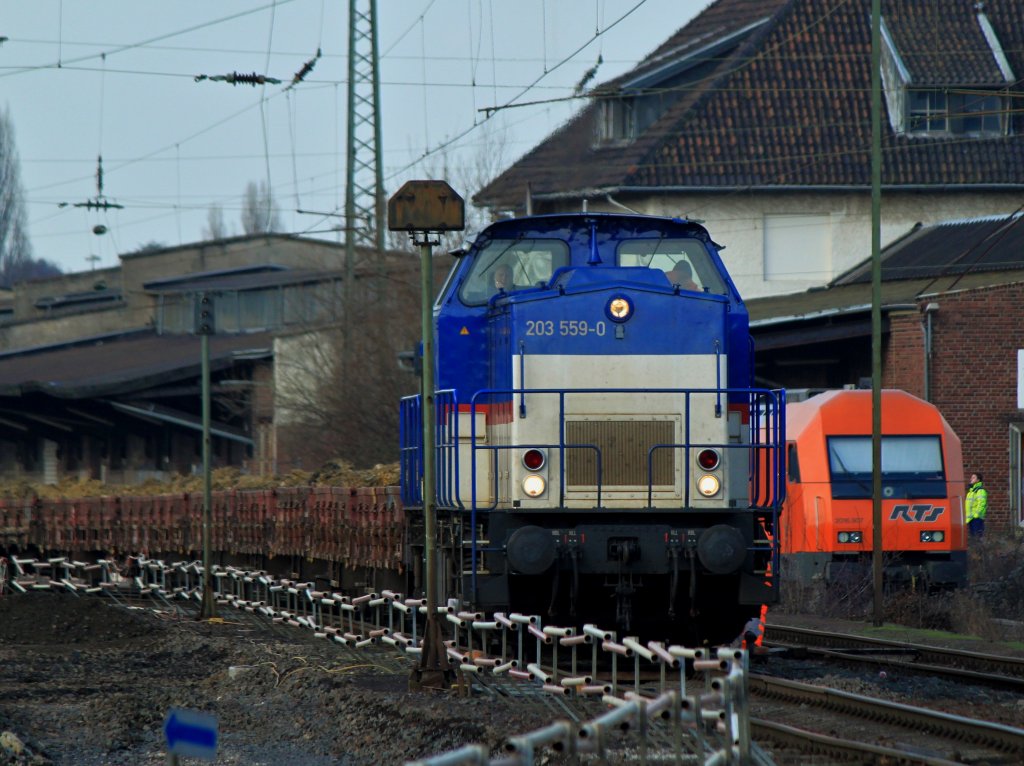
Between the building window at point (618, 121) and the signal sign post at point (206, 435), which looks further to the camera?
the building window at point (618, 121)

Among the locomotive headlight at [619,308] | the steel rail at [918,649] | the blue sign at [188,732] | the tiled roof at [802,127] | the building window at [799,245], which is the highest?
the tiled roof at [802,127]

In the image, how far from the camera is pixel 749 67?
3953 centimetres

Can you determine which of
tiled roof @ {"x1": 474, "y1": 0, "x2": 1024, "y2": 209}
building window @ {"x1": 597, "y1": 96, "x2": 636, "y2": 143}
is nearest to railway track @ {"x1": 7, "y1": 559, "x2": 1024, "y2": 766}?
tiled roof @ {"x1": 474, "y1": 0, "x2": 1024, "y2": 209}

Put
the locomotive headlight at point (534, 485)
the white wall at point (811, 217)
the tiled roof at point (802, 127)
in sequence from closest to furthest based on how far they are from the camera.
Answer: the locomotive headlight at point (534, 485) → the tiled roof at point (802, 127) → the white wall at point (811, 217)

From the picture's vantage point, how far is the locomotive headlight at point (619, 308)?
11.2 m

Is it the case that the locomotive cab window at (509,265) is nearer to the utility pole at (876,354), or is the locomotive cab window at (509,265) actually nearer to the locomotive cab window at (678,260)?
the locomotive cab window at (678,260)

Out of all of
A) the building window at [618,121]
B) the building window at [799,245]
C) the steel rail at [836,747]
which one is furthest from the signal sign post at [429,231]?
the building window at [618,121]

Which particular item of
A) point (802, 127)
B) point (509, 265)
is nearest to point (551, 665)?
point (509, 265)

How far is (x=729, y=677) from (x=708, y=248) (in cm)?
540

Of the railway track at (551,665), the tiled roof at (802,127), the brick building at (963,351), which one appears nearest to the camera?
the railway track at (551,665)

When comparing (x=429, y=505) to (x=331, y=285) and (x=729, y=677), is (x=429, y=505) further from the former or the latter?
(x=331, y=285)

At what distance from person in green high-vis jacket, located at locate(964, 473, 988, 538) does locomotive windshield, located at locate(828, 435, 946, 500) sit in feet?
13.6

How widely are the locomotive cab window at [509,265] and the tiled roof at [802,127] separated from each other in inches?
1031

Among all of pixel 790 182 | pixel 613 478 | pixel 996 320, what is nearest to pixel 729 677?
pixel 613 478
